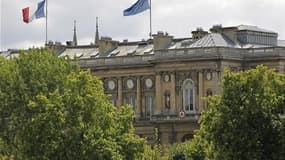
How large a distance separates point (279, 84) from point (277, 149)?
18.3ft

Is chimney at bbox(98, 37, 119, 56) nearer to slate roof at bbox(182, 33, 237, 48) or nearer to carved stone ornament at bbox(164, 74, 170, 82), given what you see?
carved stone ornament at bbox(164, 74, 170, 82)

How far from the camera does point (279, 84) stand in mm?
114812

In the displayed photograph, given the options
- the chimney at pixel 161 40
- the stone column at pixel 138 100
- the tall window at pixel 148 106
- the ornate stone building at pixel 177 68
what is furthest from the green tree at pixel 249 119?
the stone column at pixel 138 100

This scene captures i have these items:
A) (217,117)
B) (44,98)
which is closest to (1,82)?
(44,98)

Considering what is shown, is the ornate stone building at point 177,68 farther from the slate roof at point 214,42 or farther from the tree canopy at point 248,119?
the tree canopy at point 248,119

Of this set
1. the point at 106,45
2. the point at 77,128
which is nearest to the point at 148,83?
the point at 106,45

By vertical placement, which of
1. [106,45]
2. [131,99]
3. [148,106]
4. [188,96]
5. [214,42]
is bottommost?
[148,106]

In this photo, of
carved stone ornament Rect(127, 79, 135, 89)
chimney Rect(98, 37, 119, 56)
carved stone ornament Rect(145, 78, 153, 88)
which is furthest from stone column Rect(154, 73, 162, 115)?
chimney Rect(98, 37, 119, 56)

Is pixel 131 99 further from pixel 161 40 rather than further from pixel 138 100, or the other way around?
pixel 161 40

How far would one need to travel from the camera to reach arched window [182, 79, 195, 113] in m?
179

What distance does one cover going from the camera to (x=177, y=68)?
179 meters

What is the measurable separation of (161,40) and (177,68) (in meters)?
7.25

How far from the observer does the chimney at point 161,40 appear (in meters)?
184

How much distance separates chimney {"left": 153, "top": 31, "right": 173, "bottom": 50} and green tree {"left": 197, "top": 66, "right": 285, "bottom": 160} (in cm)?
6886
